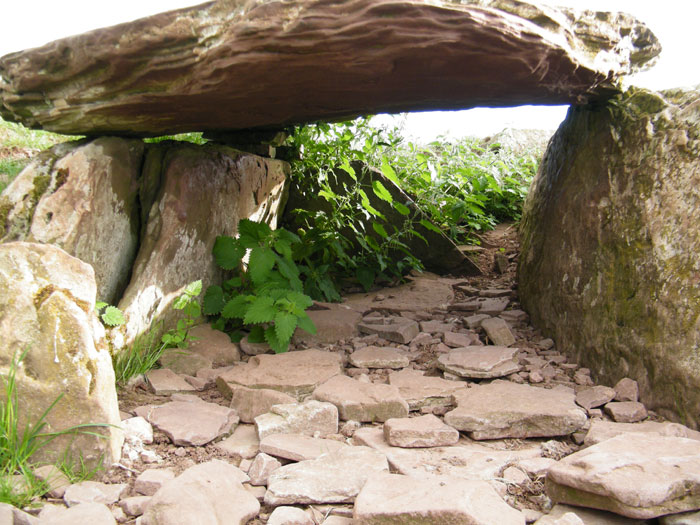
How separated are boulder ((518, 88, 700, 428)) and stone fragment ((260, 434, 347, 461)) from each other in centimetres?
147

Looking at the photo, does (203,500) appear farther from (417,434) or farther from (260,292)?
(260,292)

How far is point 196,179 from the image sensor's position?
12.1ft

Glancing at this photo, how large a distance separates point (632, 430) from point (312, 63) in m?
2.10

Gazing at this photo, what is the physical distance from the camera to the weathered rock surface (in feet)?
8.41

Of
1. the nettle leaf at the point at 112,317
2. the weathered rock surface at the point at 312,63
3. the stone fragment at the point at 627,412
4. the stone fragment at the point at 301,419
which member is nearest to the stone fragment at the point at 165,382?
the nettle leaf at the point at 112,317

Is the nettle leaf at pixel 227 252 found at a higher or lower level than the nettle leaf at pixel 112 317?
higher

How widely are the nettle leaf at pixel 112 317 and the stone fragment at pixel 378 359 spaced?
48.8 inches

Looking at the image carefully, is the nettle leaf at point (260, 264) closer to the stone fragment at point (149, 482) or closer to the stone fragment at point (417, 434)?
the stone fragment at point (417, 434)

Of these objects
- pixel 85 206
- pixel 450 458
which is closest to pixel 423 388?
pixel 450 458

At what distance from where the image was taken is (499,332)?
3.61 m

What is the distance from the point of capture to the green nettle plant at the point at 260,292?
3336 mm

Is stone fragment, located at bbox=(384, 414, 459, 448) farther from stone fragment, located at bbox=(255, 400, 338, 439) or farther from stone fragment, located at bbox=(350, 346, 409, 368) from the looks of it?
stone fragment, located at bbox=(350, 346, 409, 368)

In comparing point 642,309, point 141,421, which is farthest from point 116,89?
point 642,309

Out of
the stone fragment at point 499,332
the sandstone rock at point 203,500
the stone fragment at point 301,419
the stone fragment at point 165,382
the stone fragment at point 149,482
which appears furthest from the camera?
the stone fragment at point 499,332
